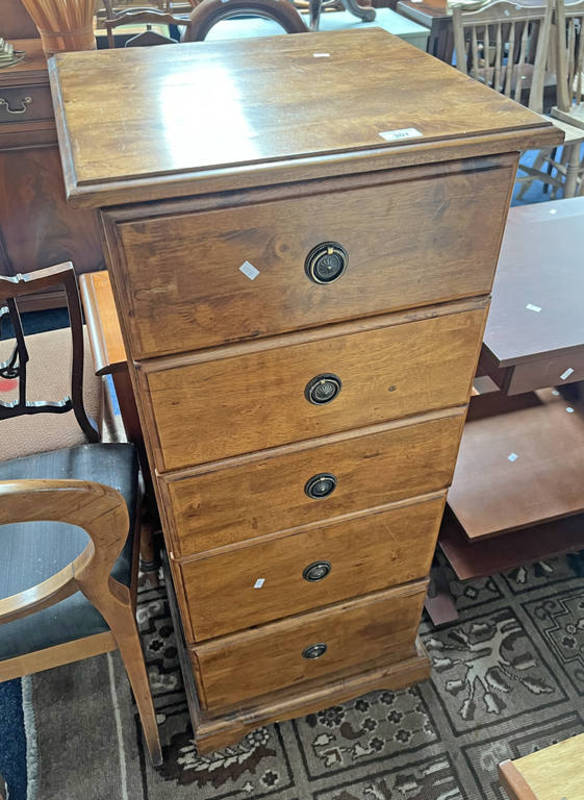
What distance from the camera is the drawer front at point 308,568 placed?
0.99 metres

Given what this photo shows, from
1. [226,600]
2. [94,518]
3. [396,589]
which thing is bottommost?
[396,589]

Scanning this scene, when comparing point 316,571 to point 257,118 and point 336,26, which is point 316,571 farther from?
point 336,26

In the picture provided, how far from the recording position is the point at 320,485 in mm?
933

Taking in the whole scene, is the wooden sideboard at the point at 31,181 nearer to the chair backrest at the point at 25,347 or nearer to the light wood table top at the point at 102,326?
the light wood table top at the point at 102,326

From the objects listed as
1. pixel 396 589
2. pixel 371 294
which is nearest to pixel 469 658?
pixel 396 589

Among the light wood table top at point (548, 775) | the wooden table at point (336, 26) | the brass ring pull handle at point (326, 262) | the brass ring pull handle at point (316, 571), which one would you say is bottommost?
the brass ring pull handle at point (316, 571)

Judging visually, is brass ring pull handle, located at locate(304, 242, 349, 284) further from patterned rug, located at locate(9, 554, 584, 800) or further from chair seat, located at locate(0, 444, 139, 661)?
patterned rug, located at locate(9, 554, 584, 800)

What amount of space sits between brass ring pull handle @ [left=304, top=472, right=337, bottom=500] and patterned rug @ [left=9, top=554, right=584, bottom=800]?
60 centimetres

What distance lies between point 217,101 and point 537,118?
0.35m

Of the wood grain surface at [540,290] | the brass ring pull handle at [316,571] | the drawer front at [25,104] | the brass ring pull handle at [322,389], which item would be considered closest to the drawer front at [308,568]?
the brass ring pull handle at [316,571]

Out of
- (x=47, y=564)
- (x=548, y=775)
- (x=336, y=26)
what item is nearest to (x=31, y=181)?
(x=336, y=26)

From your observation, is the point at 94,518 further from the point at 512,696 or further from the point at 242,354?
the point at 512,696

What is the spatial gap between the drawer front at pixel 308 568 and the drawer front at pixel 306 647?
0.03 m

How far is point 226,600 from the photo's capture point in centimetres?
102
